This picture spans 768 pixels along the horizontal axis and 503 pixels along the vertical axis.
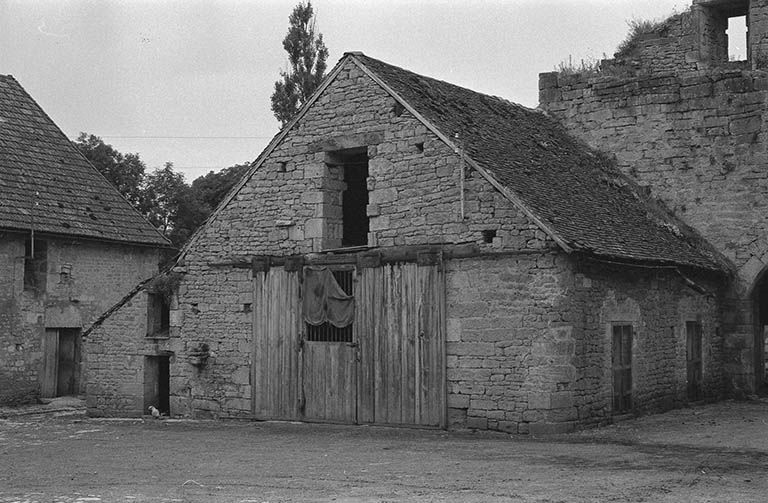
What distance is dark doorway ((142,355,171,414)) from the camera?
20.2 m

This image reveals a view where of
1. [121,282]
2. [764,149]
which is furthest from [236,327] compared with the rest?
[764,149]

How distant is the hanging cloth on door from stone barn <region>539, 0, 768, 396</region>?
7.80 meters

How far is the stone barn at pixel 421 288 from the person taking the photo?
52.3 ft

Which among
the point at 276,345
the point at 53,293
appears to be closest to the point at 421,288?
the point at 276,345

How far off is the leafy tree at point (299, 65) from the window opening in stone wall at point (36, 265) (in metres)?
11.3

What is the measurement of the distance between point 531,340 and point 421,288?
2.11m

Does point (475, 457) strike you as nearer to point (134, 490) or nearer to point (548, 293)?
point (548, 293)

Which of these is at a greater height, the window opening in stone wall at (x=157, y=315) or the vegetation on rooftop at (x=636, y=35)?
the vegetation on rooftop at (x=636, y=35)

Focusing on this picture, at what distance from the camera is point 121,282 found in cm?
2583

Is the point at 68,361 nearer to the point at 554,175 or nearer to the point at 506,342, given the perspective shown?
the point at 554,175

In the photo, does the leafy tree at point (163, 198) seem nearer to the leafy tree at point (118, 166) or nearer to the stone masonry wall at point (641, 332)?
the leafy tree at point (118, 166)

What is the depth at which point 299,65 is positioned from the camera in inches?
1336

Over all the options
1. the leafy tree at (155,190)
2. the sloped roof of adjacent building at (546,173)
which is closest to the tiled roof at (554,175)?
the sloped roof of adjacent building at (546,173)

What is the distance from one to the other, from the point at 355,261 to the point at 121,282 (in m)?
10.3
